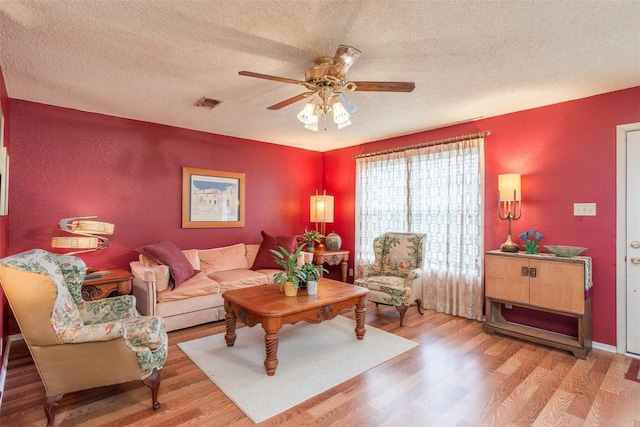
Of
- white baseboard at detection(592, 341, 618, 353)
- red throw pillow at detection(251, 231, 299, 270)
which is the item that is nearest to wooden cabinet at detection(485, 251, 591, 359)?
white baseboard at detection(592, 341, 618, 353)

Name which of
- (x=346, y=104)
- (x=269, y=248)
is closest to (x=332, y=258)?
(x=269, y=248)

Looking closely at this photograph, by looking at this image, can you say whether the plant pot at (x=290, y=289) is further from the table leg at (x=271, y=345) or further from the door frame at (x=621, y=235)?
the door frame at (x=621, y=235)

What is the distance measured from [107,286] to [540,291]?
4.22 m

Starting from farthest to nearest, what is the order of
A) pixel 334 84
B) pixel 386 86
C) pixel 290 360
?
1. pixel 290 360
2. pixel 334 84
3. pixel 386 86

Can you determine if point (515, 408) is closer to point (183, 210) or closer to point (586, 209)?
point (586, 209)

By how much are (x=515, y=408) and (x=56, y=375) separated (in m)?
2.87

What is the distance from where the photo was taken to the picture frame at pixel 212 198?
14.5 ft

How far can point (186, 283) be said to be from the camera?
365 centimetres

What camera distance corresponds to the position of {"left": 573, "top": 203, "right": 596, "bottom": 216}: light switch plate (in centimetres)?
313

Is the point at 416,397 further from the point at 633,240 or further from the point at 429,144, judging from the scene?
the point at 429,144

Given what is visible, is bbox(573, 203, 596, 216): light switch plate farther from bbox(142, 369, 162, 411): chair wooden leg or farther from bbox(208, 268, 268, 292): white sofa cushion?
bbox(142, 369, 162, 411): chair wooden leg

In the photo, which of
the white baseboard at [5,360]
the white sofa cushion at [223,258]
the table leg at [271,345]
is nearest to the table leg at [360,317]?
the table leg at [271,345]

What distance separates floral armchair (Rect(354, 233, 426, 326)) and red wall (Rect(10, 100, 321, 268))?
1868mm

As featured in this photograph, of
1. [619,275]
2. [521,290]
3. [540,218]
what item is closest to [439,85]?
[540,218]
